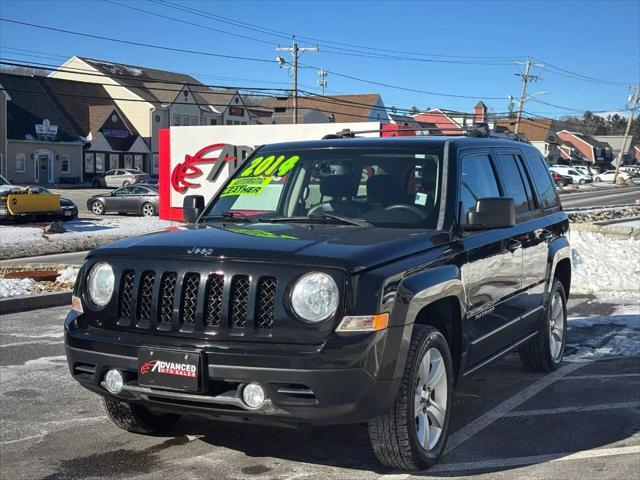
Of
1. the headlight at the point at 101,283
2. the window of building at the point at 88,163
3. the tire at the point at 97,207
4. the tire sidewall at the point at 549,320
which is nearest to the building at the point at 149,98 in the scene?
the window of building at the point at 88,163

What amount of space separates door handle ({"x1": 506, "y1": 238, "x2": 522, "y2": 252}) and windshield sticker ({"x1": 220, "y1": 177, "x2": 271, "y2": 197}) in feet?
5.89

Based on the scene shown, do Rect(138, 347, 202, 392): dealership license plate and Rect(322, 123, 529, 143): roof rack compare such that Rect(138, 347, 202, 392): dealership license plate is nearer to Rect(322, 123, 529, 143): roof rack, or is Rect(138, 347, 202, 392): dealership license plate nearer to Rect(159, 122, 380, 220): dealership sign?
Rect(322, 123, 529, 143): roof rack

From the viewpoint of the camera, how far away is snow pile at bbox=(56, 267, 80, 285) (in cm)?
1155

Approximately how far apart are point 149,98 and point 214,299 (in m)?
65.3

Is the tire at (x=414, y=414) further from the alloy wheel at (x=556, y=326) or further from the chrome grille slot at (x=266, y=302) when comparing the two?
the alloy wheel at (x=556, y=326)

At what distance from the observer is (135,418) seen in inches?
193

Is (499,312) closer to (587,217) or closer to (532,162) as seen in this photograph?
(532,162)

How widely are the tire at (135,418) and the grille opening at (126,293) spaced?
0.82 metres

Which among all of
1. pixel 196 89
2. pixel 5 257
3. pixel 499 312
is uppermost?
pixel 196 89

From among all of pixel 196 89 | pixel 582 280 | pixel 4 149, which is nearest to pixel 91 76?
pixel 196 89

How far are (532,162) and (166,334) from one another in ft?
13.4

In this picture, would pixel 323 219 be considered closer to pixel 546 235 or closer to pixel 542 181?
pixel 546 235

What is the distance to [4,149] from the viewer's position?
5322 centimetres

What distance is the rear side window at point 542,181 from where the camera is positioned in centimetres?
686
